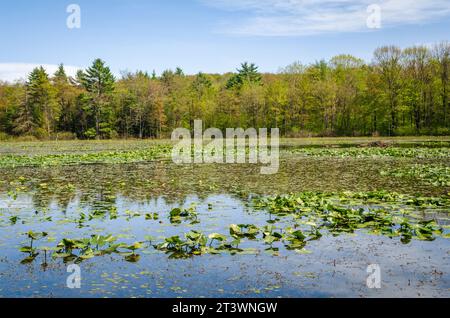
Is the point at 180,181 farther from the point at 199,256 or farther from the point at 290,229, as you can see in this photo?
the point at 199,256

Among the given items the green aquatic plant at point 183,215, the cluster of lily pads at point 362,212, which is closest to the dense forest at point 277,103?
the cluster of lily pads at point 362,212

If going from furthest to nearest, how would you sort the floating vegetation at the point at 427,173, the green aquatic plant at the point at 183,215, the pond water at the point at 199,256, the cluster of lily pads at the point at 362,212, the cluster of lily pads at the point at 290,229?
1. the floating vegetation at the point at 427,173
2. the green aquatic plant at the point at 183,215
3. the cluster of lily pads at the point at 362,212
4. the cluster of lily pads at the point at 290,229
5. the pond water at the point at 199,256

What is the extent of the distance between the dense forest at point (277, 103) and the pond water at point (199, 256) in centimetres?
4588

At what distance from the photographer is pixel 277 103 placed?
6450 centimetres

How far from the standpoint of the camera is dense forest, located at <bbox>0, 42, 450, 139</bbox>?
55.3 m

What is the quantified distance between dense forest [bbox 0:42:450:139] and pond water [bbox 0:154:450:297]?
4588cm

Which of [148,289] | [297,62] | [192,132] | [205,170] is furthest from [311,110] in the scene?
[148,289]

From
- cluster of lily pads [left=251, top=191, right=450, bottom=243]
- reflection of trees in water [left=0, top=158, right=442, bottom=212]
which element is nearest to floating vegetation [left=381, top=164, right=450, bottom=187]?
reflection of trees in water [left=0, top=158, right=442, bottom=212]

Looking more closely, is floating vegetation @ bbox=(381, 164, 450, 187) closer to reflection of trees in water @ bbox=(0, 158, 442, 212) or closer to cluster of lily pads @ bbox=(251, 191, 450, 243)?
reflection of trees in water @ bbox=(0, 158, 442, 212)

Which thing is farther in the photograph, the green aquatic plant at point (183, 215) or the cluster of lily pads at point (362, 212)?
the green aquatic plant at point (183, 215)

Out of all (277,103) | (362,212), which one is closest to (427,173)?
(362,212)

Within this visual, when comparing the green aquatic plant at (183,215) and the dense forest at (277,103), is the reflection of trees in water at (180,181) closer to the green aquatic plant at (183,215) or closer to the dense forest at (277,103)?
the green aquatic plant at (183,215)

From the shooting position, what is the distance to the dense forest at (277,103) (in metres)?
55.3
